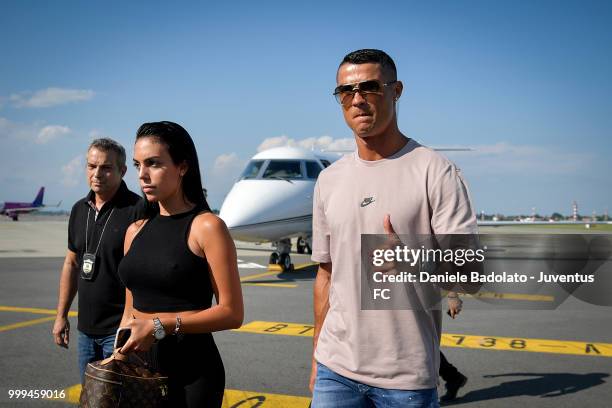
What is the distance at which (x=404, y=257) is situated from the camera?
80.4 inches

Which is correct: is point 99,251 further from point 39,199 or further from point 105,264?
point 39,199

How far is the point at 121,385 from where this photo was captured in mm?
1975

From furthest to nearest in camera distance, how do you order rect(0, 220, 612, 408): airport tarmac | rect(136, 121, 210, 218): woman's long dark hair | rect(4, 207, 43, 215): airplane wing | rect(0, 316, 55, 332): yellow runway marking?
rect(4, 207, 43, 215): airplane wing
rect(0, 316, 55, 332): yellow runway marking
rect(0, 220, 612, 408): airport tarmac
rect(136, 121, 210, 218): woman's long dark hair

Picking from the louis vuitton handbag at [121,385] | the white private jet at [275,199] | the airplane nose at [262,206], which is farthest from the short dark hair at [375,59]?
the white private jet at [275,199]

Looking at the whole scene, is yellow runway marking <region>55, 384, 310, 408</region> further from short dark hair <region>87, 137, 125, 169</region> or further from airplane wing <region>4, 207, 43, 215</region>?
airplane wing <region>4, 207, 43, 215</region>

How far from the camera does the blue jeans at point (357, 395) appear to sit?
2.08 m

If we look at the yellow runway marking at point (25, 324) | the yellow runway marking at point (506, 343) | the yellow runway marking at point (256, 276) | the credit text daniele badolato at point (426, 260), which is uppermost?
the credit text daniele badolato at point (426, 260)

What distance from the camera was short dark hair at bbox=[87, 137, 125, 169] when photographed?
3639 mm

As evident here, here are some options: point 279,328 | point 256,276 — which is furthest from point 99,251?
point 256,276

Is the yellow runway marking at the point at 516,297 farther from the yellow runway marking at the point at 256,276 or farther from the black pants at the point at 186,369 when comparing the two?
the black pants at the point at 186,369

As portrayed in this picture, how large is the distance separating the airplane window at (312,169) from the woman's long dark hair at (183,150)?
39.4ft

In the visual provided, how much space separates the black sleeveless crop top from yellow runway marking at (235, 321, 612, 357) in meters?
5.10

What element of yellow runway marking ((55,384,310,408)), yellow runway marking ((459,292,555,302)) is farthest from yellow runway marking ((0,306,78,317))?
yellow runway marking ((459,292,555,302))

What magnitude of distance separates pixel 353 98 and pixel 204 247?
0.91 meters
